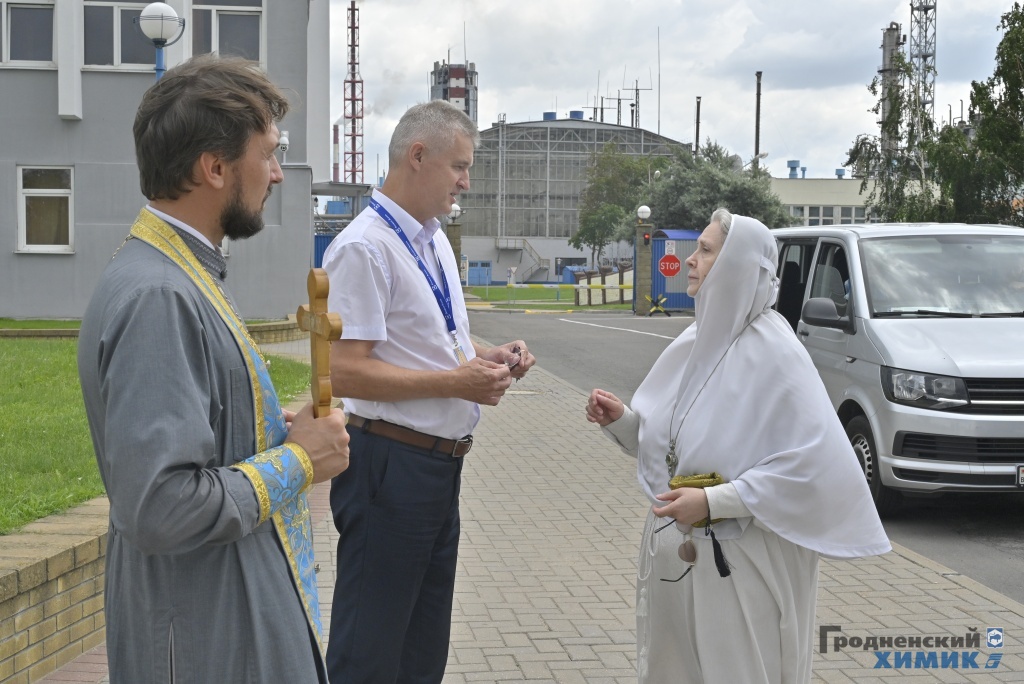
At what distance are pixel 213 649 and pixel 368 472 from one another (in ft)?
4.46

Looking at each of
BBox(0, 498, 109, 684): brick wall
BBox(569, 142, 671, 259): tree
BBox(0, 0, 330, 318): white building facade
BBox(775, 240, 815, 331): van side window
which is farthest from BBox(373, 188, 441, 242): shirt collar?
BBox(569, 142, 671, 259): tree

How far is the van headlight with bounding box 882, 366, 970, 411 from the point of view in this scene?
7.84m

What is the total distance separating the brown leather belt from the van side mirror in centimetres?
544

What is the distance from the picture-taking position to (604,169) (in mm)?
87500

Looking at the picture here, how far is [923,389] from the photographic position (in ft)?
26.1

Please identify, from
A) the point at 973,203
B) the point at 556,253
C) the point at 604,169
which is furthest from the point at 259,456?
the point at 556,253

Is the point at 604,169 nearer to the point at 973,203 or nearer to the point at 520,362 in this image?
the point at 973,203

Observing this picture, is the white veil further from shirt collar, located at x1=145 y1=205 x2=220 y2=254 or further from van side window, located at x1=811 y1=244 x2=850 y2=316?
van side window, located at x1=811 y1=244 x2=850 y2=316

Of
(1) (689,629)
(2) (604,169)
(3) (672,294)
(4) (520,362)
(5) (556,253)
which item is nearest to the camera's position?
(1) (689,629)

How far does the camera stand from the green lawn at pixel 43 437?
577cm

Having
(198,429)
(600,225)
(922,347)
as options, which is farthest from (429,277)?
(600,225)

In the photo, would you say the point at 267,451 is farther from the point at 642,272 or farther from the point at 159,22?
the point at 642,272

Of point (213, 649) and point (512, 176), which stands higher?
point (512, 176)

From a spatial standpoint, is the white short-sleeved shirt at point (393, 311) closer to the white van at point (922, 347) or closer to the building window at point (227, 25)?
the white van at point (922, 347)
